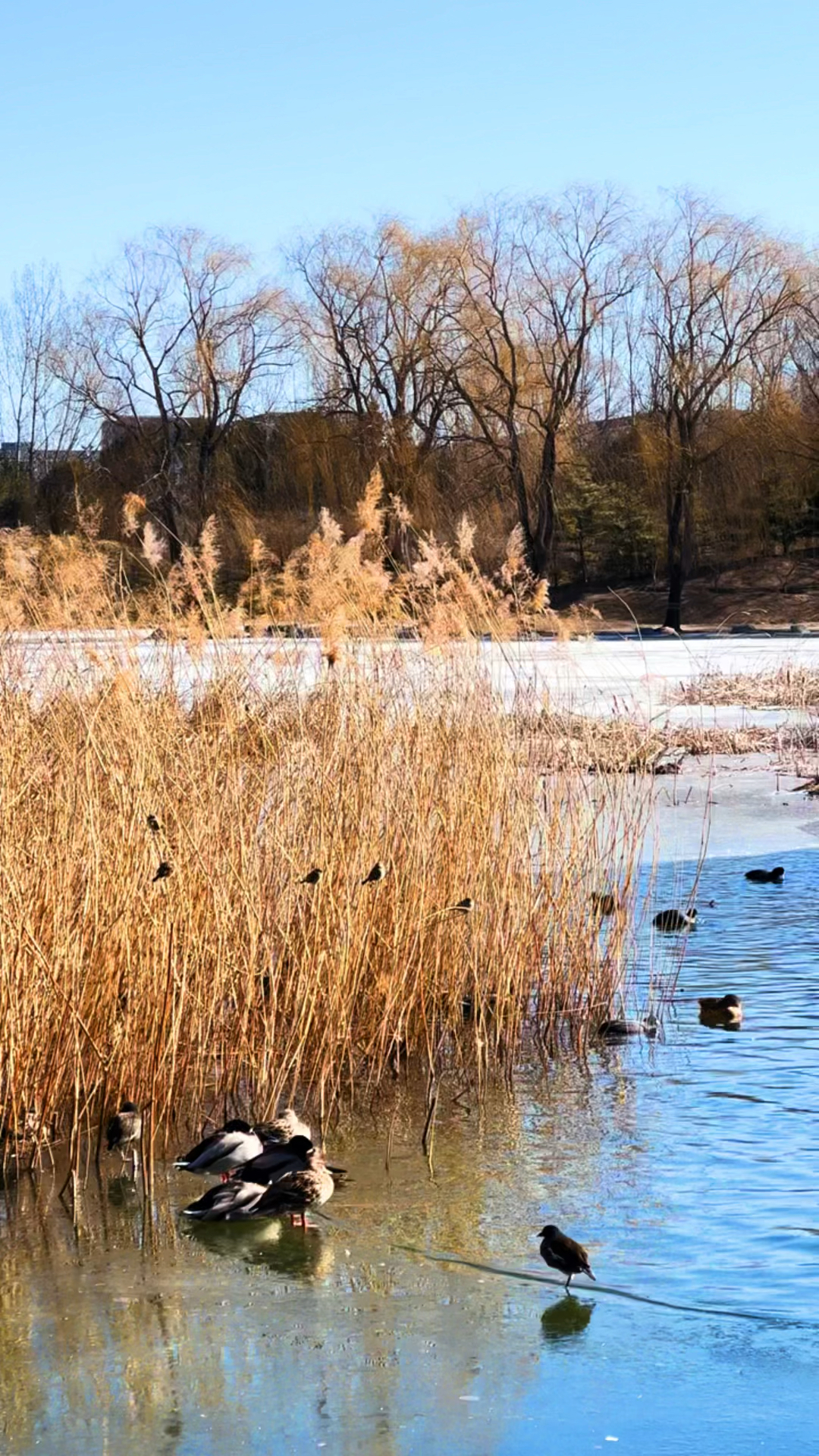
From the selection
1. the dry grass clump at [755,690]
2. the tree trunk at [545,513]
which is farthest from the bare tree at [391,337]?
the dry grass clump at [755,690]

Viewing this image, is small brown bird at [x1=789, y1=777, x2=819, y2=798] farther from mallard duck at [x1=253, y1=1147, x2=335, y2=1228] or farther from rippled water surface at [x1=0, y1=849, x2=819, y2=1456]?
mallard duck at [x1=253, y1=1147, x2=335, y2=1228]

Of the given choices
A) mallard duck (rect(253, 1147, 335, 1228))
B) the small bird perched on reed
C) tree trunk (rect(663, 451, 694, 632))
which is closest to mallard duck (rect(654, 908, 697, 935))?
the small bird perched on reed

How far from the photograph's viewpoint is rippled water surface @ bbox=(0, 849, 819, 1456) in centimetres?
287

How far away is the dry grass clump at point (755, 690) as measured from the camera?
15.0 m

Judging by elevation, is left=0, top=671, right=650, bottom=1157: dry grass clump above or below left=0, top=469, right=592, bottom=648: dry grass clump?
below

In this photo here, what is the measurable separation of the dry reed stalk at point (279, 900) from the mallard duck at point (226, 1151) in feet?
A: 0.41

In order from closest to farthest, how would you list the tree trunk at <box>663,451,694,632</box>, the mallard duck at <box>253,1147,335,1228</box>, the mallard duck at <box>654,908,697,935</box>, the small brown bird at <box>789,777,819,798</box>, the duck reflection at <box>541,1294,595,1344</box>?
the duck reflection at <box>541,1294,595,1344</box>
the mallard duck at <box>253,1147,335,1228</box>
the mallard duck at <box>654,908,697,935</box>
the small brown bird at <box>789,777,819,798</box>
the tree trunk at <box>663,451,694,632</box>

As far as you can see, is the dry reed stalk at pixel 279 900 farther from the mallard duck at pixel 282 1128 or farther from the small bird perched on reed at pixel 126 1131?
the mallard duck at pixel 282 1128

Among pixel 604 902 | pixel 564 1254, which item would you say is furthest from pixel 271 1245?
pixel 604 902

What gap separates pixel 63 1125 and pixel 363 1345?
1.51 metres

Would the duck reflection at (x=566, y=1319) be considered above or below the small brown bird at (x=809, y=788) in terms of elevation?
below

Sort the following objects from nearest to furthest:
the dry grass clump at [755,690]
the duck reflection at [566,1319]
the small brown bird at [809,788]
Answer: the duck reflection at [566,1319]
the small brown bird at [809,788]
the dry grass clump at [755,690]

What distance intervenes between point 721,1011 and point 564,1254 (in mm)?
2182

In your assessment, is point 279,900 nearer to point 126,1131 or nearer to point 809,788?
point 126,1131
